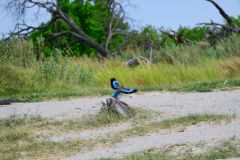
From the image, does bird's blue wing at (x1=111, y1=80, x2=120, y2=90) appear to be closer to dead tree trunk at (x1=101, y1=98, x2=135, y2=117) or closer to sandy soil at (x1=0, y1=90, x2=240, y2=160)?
→ dead tree trunk at (x1=101, y1=98, x2=135, y2=117)

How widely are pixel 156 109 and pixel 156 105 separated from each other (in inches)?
20.7

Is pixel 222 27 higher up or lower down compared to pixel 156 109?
higher up

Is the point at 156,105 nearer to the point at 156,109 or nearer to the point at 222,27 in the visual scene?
the point at 156,109

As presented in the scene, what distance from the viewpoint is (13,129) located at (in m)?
9.26

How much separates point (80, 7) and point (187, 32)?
17808 millimetres

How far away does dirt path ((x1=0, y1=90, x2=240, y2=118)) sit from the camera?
1016 cm

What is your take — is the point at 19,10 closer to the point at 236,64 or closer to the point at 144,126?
the point at 236,64

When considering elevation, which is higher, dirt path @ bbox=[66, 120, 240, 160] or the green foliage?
the green foliage

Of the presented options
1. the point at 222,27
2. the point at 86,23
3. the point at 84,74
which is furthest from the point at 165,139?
the point at 86,23

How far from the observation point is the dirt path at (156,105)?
10156 mm

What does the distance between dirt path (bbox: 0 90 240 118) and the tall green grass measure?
0.97m

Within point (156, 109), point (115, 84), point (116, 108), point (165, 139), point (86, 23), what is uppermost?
point (86, 23)

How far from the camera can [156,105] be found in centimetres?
1089

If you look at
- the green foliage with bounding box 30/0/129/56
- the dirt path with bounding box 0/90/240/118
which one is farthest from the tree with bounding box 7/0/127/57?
the dirt path with bounding box 0/90/240/118
